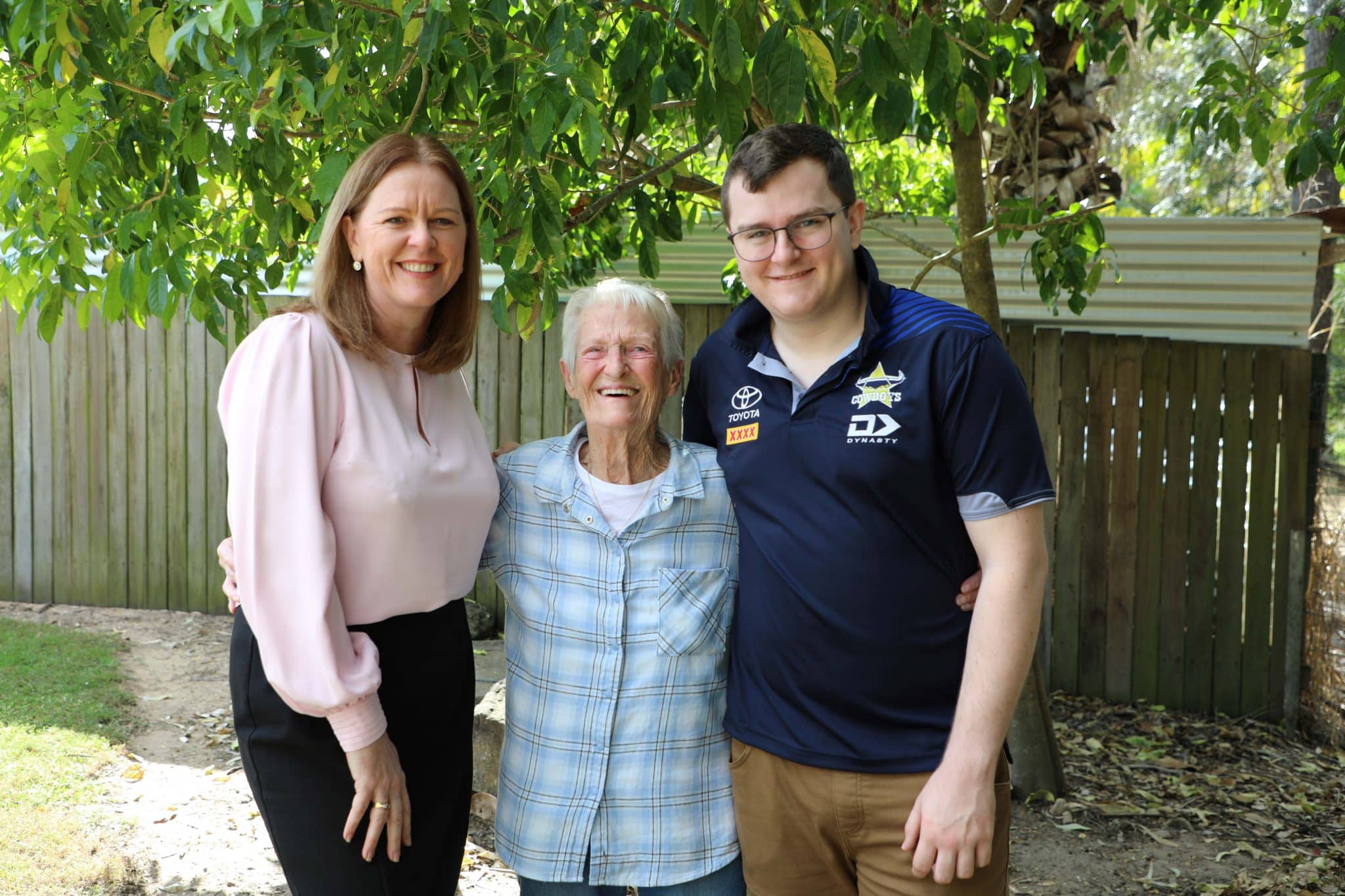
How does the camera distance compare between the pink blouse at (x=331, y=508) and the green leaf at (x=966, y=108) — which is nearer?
the pink blouse at (x=331, y=508)

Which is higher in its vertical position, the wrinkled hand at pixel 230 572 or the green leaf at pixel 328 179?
the green leaf at pixel 328 179

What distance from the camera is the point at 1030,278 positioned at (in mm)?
5824

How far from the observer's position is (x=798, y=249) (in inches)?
84.1

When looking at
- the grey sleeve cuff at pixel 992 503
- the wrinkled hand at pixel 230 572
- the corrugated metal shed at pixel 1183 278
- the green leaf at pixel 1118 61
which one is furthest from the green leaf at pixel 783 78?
the corrugated metal shed at pixel 1183 278

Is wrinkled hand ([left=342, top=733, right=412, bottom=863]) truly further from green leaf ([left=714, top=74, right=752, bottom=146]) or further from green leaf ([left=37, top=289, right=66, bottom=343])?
green leaf ([left=37, top=289, right=66, bottom=343])

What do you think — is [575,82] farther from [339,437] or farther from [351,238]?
[339,437]

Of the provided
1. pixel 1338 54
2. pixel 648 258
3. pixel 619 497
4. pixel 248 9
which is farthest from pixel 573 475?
pixel 1338 54

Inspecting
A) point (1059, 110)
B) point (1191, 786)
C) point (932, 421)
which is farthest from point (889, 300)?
point (1059, 110)

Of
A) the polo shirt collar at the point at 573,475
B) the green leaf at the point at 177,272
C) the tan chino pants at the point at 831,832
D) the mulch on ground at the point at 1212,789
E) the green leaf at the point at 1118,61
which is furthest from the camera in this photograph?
the green leaf at the point at 1118,61

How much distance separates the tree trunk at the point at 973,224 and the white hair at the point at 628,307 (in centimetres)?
230

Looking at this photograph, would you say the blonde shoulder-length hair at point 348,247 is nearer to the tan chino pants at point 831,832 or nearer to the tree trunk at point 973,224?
the tan chino pants at point 831,832

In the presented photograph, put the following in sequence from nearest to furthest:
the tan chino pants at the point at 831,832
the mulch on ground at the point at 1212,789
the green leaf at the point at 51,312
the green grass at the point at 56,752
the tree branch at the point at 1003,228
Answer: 1. the tan chino pants at the point at 831,832
2. the green leaf at the point at 51,312
3. the tree branch at the point at 1003,228
4. the green grass at the point at 56,752
5. the mulch on ground at the point at 1212,789

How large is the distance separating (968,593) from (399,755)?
1.13 m

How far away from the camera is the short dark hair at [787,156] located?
2.15 metres
